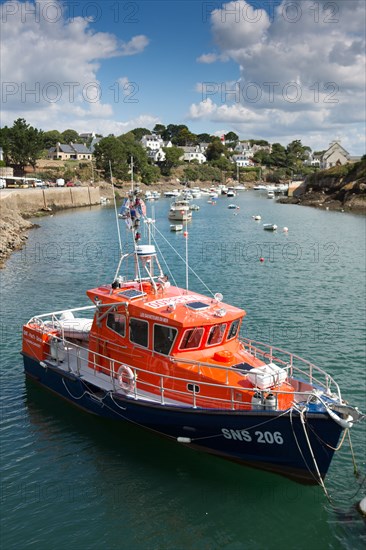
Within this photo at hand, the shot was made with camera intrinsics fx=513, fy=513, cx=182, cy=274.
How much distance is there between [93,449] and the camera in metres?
15.5

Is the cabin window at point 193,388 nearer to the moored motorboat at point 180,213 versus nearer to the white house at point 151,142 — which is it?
the moored motorboat at point 180,213

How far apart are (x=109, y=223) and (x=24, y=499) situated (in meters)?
63.5

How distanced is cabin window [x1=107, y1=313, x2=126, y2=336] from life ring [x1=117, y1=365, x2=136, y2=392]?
1.10 metres

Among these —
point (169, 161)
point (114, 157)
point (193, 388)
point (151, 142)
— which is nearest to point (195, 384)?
point (193, 388)

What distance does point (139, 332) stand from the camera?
15555 millimetres

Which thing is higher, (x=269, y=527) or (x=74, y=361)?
(x=74, y=361)

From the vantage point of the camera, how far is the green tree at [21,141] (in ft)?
356

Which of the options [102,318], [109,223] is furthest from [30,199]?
[102,318]

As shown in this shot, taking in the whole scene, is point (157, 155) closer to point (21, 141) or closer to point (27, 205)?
point (21, 141)

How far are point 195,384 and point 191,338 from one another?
131cm

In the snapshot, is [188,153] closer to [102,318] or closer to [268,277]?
[268,277]

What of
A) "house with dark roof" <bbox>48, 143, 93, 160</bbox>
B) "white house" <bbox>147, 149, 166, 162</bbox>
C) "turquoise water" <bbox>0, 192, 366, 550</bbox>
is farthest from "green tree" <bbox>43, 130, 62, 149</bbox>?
"turquoise water" <bbox>0, 192, 366, 550</bbox>

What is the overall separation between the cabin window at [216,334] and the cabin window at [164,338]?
1.13 m

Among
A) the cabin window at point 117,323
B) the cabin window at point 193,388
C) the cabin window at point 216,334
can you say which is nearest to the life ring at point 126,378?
the cabin window at point 117,323
